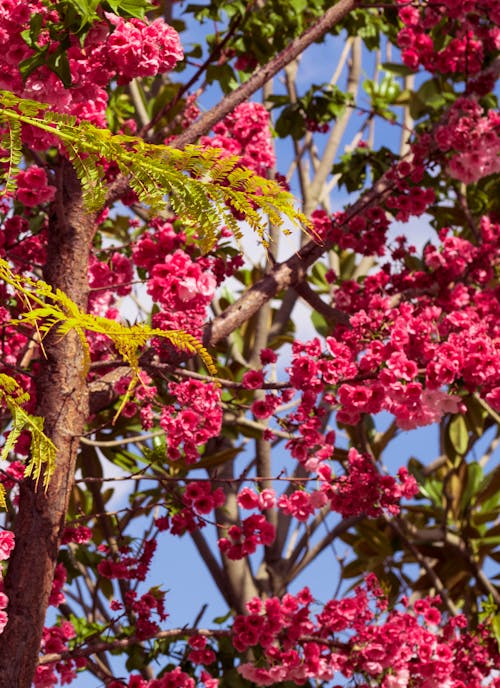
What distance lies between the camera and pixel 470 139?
6461 mm

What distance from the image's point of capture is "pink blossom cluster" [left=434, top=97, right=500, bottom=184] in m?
6.40

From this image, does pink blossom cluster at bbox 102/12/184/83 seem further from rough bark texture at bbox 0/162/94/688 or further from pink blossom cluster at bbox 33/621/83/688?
pink blossom cluster at bbox 33/621/83/688

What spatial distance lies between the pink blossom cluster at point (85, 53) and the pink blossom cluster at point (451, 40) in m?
2.89

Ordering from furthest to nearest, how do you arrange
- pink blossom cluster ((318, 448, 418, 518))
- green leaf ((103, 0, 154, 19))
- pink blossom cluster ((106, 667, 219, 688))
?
pink blossom cluster ((106, 667, 219, 688)) → pink blossom cluster ((318, 448, 418, 518)) → green leaf ((103, 0, 154, 19))

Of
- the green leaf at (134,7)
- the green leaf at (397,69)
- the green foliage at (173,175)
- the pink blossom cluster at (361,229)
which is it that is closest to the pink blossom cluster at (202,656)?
the pink blossom cluster at (361,229)

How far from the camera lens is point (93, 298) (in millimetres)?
6152

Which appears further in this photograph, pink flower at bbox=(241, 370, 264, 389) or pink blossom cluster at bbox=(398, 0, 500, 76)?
pink blossom cluster at bbox=(398, 0, 500, 76)

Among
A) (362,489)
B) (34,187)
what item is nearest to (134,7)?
(34,187)

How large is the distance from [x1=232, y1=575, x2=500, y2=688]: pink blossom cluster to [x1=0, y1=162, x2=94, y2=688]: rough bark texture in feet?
5.56

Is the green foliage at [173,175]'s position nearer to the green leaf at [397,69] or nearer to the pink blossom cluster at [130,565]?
the pink blossom cluster at [130,565]

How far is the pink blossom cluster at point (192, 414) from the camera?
514 cm

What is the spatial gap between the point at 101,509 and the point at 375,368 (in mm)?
2654

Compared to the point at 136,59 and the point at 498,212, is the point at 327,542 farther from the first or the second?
the point at 136,59

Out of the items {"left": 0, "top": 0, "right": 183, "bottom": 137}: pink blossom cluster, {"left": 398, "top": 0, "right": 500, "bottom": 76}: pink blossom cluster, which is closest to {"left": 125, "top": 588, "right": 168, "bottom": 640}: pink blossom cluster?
{"left": 0, "top": 0, "right": 183, "bottom": 137}: pink blossom cluster
